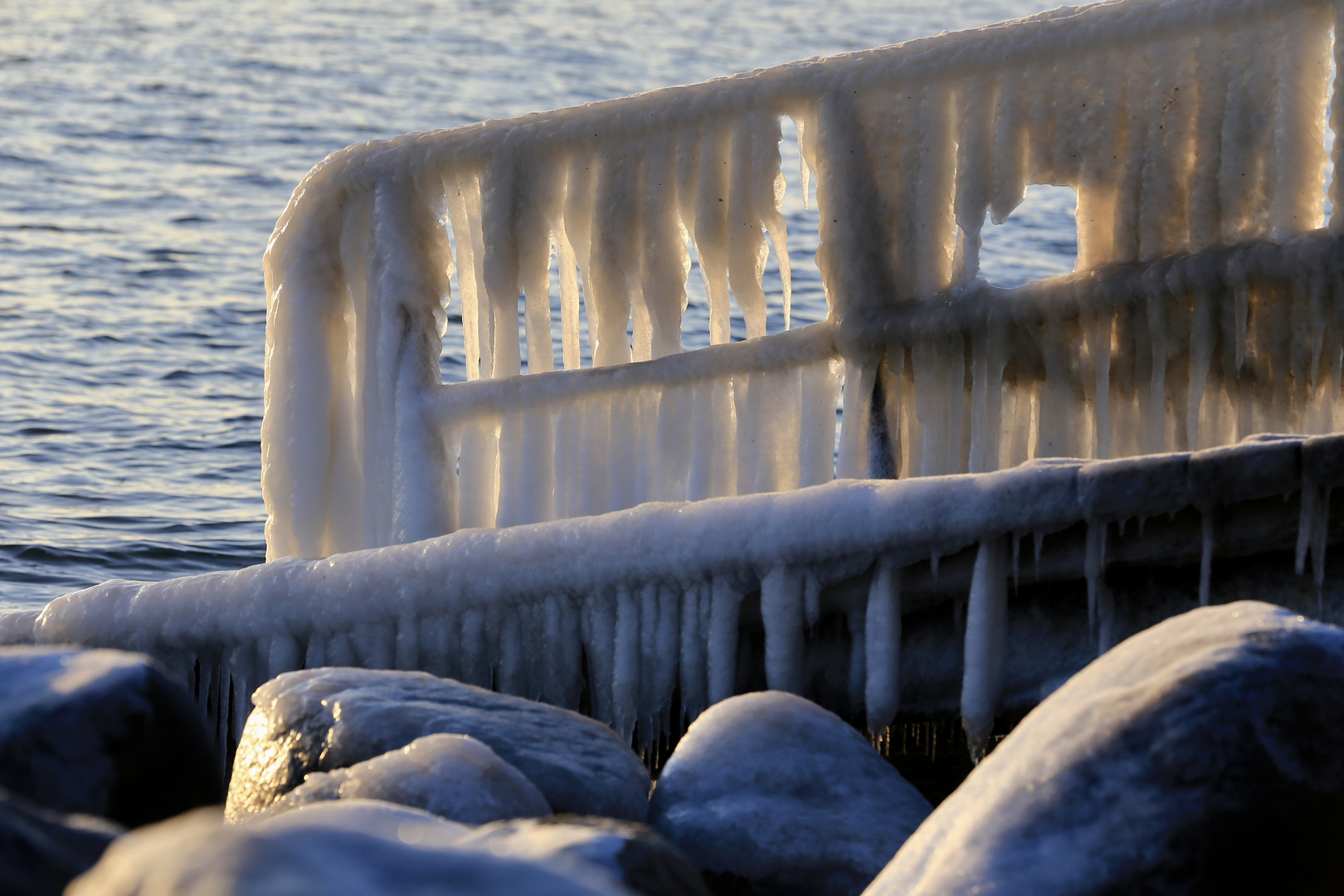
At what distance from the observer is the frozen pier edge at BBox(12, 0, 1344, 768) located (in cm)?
444

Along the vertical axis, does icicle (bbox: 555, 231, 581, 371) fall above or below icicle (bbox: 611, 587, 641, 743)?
above

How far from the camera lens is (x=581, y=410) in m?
5.64

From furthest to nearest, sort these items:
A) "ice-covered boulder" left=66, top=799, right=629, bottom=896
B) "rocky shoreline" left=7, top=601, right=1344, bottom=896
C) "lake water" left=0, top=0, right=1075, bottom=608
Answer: "lake water" left=0, top=0, right=1075, bottom=608
"rocky shoreline" left=7, top=601, right=1344, bottom=896
"ice-covered boulder" left=66, top=799, right=629, bottom=896

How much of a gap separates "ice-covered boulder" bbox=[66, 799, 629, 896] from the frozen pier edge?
8.08 ft

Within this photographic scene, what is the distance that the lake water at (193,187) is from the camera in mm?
10039

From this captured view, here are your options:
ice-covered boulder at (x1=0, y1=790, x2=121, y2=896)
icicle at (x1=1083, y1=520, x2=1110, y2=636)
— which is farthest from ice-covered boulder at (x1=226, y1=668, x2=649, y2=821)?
icicle at (x1=1083, y1=520, x2=1110, y2=636)

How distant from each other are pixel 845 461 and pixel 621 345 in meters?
0.97

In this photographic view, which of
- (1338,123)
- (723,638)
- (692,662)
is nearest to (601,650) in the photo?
(692,662)

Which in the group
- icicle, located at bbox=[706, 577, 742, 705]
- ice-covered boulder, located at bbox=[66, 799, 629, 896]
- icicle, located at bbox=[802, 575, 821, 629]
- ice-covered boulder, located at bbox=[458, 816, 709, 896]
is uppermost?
ice-covered boulder, located at bbox=[66, 799, 629, 896]

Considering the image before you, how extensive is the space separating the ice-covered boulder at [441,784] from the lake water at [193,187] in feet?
16.8

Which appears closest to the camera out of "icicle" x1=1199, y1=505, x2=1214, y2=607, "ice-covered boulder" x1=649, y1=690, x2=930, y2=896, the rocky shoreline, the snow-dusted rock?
the rocky shoreline

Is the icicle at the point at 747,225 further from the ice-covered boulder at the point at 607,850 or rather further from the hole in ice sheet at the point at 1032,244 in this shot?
the hole in ice sheet at the point at 1032,244

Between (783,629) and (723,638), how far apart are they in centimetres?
19

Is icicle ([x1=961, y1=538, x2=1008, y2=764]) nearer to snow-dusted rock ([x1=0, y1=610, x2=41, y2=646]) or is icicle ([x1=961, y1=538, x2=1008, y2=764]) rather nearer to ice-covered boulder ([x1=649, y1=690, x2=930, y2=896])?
ice-covered boulder ([x1=649, y1=690, x2=930, y2=896])
